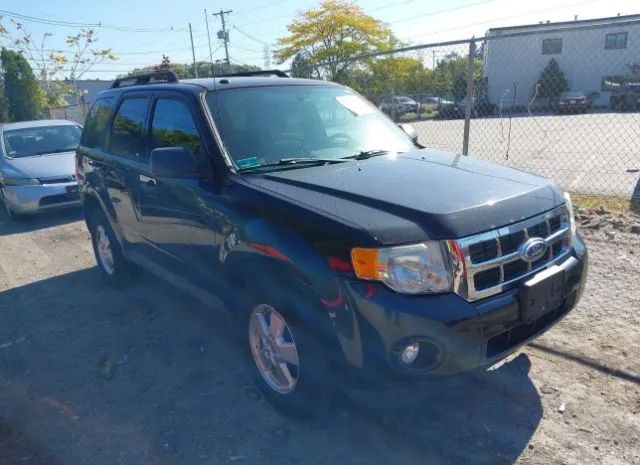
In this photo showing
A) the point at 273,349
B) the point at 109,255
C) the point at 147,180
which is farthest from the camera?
the point at 109,255

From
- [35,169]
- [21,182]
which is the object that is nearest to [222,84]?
[21,182]

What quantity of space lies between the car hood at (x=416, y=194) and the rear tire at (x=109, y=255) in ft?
8.31

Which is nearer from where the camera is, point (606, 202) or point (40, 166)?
point (606, 202)

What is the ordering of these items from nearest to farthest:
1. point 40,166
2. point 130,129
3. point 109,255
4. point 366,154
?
point 366,154, point 130,129, point 109,255, point 40,166

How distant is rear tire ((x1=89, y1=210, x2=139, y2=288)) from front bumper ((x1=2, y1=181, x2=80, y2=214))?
3.14 meters

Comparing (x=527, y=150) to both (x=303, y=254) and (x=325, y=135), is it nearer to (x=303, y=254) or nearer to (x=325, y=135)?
(x=325, y=135)

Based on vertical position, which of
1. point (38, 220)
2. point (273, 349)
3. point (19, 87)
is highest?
point (19, 87)

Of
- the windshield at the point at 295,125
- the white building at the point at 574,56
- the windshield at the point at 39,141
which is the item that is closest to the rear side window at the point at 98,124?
the windshield at the point at 295,125

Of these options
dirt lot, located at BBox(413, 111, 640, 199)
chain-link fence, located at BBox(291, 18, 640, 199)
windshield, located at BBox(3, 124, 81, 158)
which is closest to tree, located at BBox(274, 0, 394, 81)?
chain-link fence, located at BBox(291, 18, 640, 199)

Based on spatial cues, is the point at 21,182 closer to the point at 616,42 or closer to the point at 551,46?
the point at 551,46

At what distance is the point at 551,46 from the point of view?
3619cm

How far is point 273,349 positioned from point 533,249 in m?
1.53

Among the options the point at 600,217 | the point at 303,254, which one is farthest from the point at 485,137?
the point at 303,254

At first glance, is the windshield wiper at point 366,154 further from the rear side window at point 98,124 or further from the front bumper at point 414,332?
the rear side window at point 98,124
